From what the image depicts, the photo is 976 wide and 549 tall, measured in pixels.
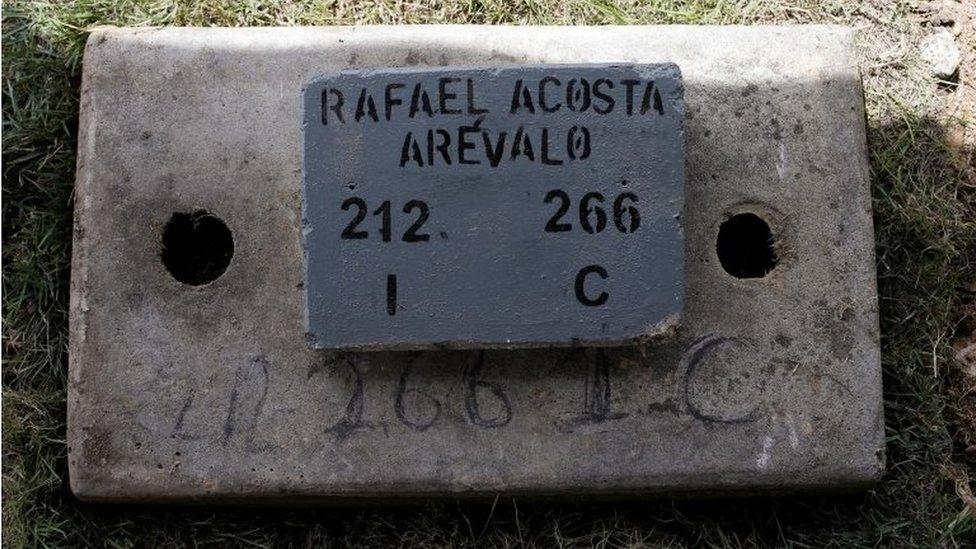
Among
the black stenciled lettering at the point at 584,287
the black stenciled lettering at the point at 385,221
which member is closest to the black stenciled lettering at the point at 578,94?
the black stenciled lettering at the point at 584,287

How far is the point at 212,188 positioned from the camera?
101 inches

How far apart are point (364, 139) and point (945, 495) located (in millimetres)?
1796

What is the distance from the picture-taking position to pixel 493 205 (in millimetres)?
2377

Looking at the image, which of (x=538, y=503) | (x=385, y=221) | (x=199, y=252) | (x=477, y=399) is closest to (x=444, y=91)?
(x=385, y=221)

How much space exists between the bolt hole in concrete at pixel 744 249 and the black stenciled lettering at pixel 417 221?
0.83m

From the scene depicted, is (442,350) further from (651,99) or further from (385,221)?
(651,99)

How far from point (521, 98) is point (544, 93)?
0.06 m

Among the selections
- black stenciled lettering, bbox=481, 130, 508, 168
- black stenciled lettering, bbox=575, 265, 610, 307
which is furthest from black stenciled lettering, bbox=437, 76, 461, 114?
black stenciled lettering, bbox=575, 265, 610, 307

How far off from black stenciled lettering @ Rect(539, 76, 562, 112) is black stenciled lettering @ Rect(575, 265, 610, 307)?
15.1 inches

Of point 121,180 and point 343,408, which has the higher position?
point 121,180

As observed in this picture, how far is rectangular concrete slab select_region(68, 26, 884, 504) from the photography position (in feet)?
8.20

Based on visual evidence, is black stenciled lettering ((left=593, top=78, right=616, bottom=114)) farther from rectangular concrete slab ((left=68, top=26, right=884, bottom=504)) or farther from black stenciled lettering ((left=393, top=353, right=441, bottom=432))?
black stenciled lettering ((left=393, top=353, right=441, bottom=432))

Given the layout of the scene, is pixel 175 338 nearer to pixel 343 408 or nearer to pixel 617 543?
pixel 343 408

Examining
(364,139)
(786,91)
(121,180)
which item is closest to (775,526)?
(786,91)
